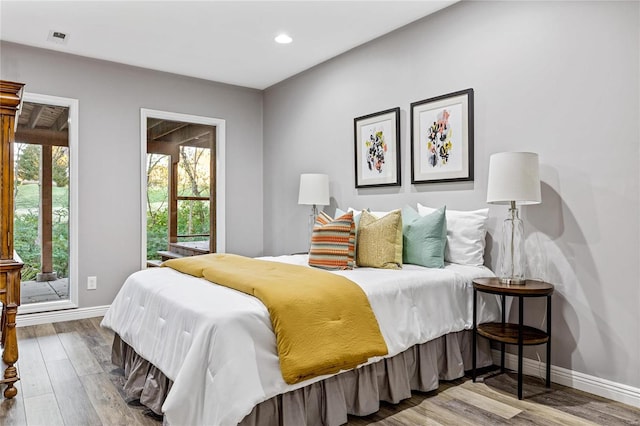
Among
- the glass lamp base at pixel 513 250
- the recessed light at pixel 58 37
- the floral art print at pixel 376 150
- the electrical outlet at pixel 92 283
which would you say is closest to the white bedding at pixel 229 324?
the glass lamp base at pixel 513 250

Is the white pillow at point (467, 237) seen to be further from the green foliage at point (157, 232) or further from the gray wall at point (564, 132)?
the green foliage at point (157, 232)

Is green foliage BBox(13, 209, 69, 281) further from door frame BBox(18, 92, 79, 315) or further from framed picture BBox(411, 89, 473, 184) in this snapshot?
framed picture BBox(411, 89, 473, 184)

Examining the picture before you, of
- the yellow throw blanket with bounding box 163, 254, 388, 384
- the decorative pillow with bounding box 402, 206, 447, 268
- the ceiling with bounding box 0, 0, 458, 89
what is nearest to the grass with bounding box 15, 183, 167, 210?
the ceiling with bounding box 0, 0, 458, 89

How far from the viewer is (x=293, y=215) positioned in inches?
193

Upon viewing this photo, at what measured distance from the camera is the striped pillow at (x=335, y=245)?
9.35 feet

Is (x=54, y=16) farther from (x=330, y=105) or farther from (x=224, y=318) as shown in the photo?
(x=224, y=318)

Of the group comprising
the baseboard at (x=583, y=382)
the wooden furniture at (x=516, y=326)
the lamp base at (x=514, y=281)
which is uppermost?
the lamp base at (x=514, y=281)

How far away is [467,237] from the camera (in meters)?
2.94

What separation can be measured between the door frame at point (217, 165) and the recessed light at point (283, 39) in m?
1.56

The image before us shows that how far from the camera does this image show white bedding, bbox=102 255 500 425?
1.75 m

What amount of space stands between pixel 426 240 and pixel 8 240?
254 cm

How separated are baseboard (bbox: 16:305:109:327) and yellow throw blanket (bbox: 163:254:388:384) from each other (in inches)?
101

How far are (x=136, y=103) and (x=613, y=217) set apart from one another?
4372 millimetres

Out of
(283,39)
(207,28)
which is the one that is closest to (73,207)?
(207,28)
